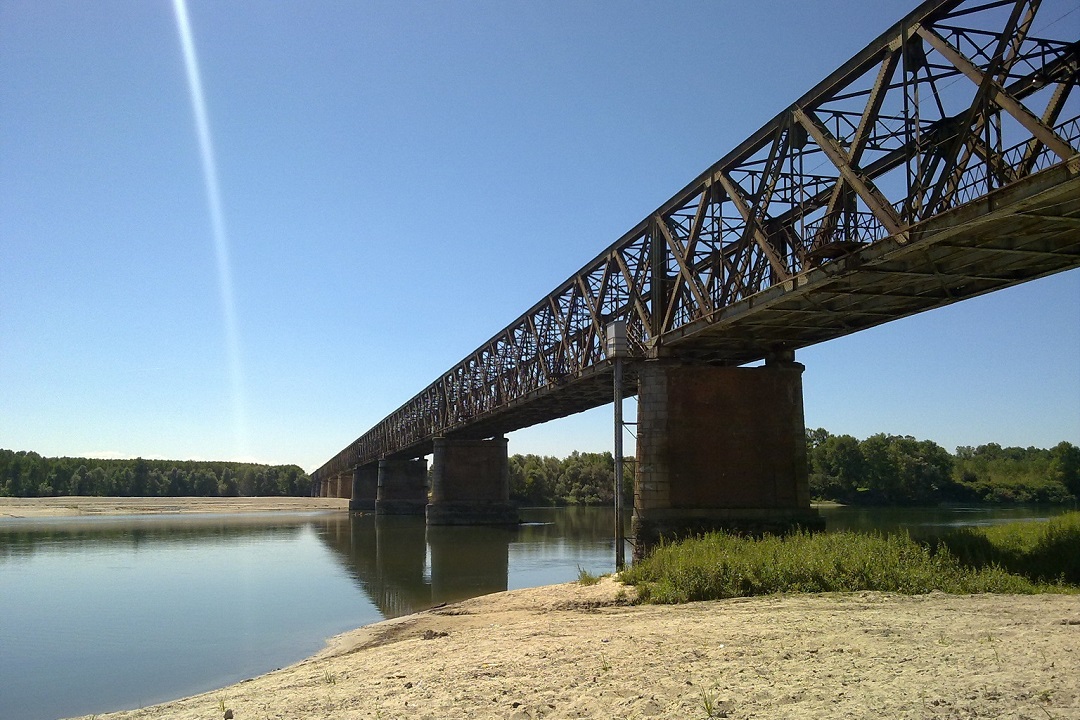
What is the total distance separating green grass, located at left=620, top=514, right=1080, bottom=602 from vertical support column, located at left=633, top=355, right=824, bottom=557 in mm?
7107

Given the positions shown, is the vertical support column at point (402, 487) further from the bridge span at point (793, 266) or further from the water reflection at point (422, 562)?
the bridge span at point (793, 266)

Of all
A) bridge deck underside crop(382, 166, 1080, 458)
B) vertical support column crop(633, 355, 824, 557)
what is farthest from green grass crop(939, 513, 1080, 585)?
vertical support column crop(633, 355, 824, 557)

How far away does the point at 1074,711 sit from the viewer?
22.0ft

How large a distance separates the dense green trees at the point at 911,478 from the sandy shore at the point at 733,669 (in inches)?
4197

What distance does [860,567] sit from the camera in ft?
50.5

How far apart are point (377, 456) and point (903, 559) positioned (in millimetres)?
108331

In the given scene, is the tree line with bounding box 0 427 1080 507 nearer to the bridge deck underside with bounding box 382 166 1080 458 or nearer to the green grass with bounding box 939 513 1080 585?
the bridge deck underside with bounding box 382 166 1080 458

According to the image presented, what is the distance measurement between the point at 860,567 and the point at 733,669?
784 centimetres

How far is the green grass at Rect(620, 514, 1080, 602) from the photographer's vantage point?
577 inches

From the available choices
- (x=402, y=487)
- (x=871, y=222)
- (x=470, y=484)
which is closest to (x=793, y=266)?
(x=871, y=222)

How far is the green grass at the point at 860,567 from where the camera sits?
1465cm

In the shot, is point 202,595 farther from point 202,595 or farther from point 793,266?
point 793,266

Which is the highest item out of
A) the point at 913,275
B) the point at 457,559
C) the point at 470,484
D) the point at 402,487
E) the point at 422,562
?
the point at 913,275

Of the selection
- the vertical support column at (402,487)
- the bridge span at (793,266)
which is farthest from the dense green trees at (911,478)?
the bridge span at (793,266)
